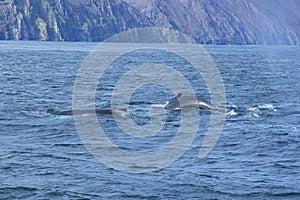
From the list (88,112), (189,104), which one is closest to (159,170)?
(88,112)

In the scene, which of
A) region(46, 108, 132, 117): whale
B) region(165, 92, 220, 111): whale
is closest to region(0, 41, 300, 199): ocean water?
region(46, 108, 132, 117): whale

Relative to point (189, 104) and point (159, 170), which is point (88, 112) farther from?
point (159, 170)

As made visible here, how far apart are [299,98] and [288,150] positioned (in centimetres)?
2420

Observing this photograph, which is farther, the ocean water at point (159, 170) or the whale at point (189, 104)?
the whale at point (189, 104)

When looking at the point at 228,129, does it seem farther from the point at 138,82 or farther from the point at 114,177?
the point at 138,82

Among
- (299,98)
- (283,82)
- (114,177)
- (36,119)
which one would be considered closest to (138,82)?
(283,82)

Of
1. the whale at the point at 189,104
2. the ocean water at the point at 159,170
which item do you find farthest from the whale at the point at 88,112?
the whale at the point at 189,104

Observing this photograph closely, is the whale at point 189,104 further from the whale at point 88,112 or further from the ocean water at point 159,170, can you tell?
the whale at point 88,112

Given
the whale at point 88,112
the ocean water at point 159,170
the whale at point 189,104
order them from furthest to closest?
the whale at point 189,104, the whale at point 88,112, the ocean water at point 159,170

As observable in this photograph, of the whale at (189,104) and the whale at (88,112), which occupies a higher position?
the whale at (88,112)

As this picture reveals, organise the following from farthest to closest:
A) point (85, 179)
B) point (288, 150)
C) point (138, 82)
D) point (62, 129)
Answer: point (138, 82), point (62, 129), point (288, 150), point (85, 179)

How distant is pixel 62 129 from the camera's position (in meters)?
33.2

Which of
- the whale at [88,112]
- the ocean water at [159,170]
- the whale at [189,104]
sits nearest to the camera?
the ocean water at [159,170]

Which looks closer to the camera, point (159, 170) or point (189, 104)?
point (159, 170)
